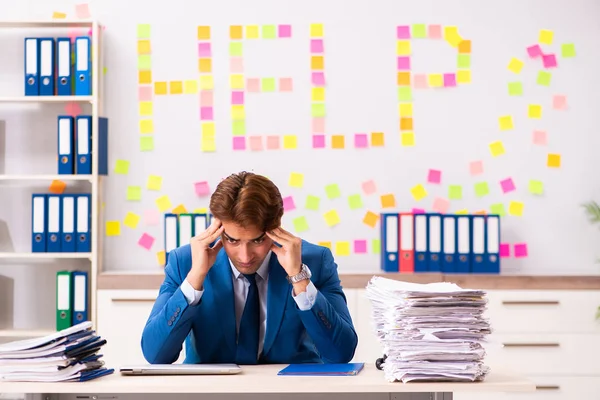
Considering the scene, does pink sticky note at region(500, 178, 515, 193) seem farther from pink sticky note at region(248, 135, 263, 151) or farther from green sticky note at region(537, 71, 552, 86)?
pink sticky note at region(248, 135, 263, 151)

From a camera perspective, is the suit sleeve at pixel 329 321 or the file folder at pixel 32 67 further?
the file folder at pixel 32 67

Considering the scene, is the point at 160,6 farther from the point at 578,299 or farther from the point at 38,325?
the point at 578,299

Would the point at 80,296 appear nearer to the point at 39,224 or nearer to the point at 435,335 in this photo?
the point at 39,224

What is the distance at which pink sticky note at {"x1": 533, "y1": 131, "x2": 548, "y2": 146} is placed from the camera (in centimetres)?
442

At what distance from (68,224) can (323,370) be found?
92.5 inches

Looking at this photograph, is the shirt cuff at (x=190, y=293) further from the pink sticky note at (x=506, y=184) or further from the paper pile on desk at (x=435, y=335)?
the pink sticky note at (x=506, y=184)

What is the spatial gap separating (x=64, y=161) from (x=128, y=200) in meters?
0.41

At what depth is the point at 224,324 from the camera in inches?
95.0

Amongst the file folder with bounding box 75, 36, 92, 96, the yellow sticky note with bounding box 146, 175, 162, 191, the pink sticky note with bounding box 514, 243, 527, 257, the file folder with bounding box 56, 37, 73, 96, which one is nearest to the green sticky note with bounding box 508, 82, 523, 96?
the pink sticky note with bounding box 514, 243, 527, 257

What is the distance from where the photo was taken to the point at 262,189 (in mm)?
2357

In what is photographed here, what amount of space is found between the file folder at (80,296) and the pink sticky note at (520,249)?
87.3 inches

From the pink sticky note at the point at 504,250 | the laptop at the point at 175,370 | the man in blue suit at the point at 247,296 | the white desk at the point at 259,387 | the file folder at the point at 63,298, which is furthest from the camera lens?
the pink sticky note at the point at 504,250

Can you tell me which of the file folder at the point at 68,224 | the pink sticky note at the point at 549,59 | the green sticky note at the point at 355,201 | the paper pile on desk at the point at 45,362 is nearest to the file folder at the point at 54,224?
A: the file folder at the point at 68,224

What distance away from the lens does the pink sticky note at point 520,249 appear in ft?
14.4
